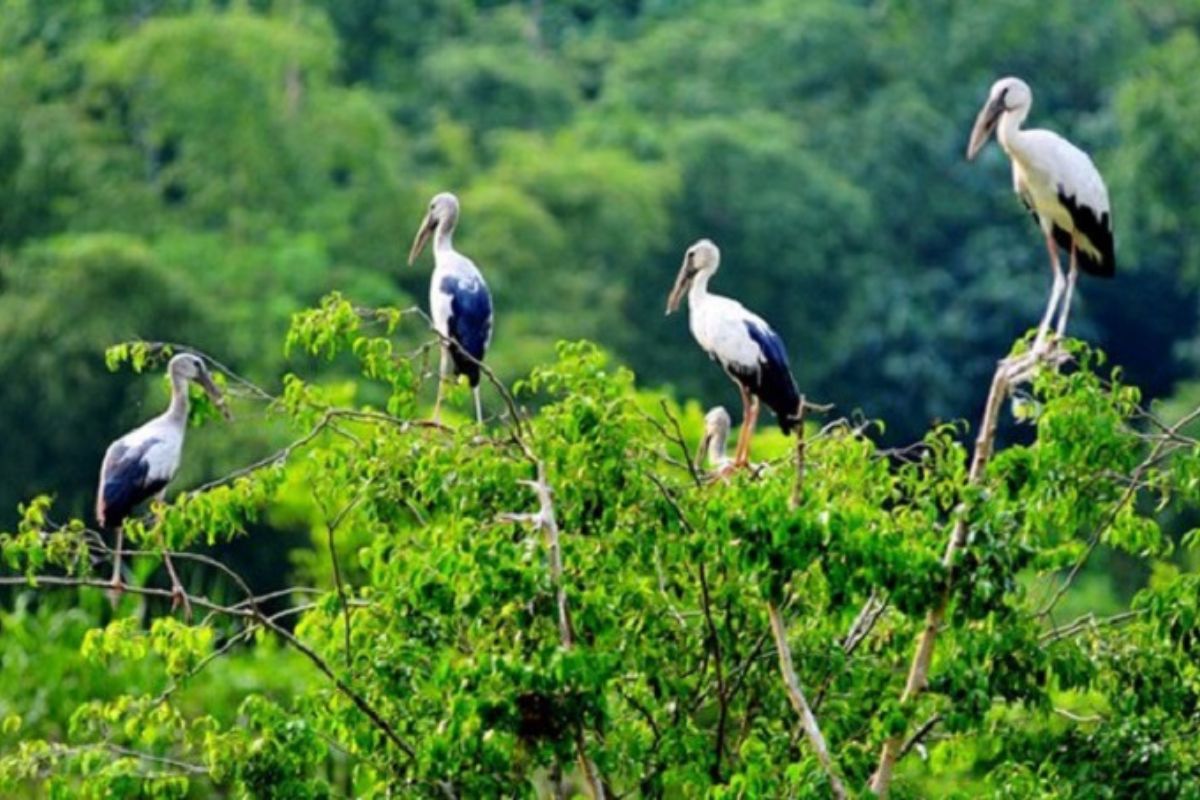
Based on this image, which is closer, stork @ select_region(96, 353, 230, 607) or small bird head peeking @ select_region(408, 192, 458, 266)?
stork @ select_region(96, 353, 230, 607)

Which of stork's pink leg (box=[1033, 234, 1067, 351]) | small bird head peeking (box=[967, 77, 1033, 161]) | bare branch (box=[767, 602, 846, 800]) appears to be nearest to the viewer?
bare branch (box=[767, 602, 846, 800])

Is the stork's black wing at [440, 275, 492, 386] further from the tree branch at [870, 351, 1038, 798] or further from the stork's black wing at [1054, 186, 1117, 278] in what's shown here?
the tree branch at [870, 351, 1038, 798]

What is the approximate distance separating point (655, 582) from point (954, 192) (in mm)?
44441

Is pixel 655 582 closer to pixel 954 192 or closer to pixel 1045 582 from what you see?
pixel 1045 582

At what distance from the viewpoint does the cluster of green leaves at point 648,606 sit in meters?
11.5

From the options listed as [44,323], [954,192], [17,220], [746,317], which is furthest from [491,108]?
[746,317]

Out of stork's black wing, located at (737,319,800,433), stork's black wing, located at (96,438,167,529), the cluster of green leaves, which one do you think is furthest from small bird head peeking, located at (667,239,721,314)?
the cluster of green leaves

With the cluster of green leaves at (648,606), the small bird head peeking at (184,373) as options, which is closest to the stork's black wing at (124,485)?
the small bird head peeking at (184,373)

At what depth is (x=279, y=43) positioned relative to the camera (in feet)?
171

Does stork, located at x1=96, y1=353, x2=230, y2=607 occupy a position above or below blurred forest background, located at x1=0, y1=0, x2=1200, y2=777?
above

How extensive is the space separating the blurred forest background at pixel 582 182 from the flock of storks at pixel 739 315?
2357cm

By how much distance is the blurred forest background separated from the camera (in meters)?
44.2

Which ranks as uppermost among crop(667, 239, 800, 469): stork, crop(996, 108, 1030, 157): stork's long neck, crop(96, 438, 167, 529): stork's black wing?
crop(996, 108, 1030, 157): stork's long neck

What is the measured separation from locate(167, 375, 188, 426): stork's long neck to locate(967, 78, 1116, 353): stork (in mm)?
3005
